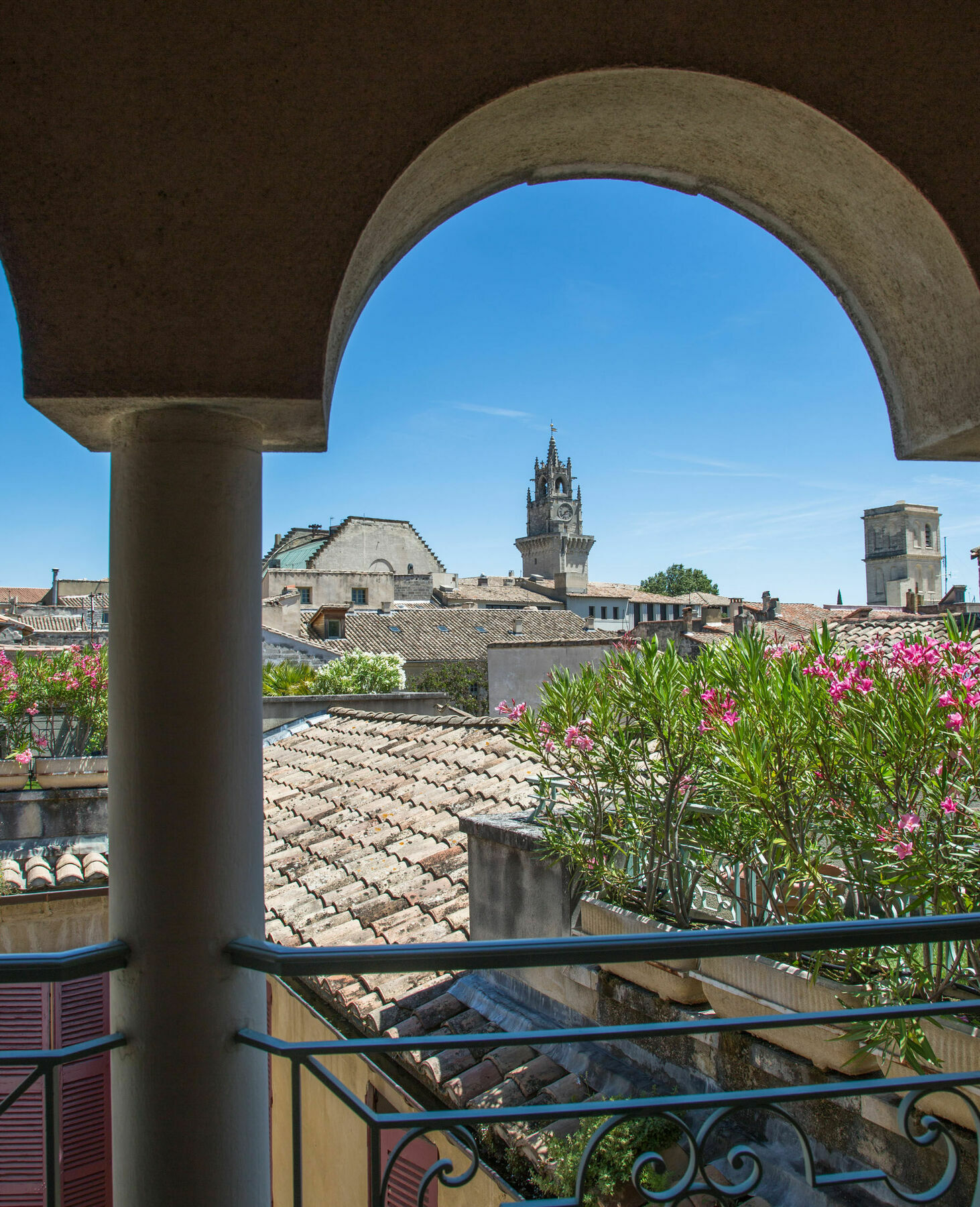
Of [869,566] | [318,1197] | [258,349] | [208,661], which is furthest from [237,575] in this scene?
[869,566]

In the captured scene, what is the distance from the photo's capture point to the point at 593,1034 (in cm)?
128

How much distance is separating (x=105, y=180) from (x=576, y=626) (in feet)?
109

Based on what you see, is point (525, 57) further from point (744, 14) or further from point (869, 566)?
point (869, 566)

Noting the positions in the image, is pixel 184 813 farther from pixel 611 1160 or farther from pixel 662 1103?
pixel 611 1160

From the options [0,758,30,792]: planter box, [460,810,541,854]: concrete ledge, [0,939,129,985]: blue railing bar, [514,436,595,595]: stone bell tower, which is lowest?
[0,758,30,792]: planter box

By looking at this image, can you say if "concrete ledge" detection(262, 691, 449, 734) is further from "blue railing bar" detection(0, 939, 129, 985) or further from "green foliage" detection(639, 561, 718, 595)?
"green foliage" detection(639, 561, 718, 595)

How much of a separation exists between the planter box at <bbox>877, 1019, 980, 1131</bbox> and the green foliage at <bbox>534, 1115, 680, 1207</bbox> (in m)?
0.81

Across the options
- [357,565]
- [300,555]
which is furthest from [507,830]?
[300,555]

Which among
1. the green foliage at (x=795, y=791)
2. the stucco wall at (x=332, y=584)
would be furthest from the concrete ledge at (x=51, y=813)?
the stucco wall at (x=332, y=584)

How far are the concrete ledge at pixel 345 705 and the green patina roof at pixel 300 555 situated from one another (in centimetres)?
2546

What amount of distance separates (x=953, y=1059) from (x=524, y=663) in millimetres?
15687

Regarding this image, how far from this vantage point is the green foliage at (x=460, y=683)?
80.8 ft

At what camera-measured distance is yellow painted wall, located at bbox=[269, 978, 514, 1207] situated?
4.06m

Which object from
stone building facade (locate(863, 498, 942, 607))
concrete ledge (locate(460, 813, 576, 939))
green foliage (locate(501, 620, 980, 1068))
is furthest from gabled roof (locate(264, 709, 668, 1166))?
stone building facade (locate(863, 498, 942, 607))
